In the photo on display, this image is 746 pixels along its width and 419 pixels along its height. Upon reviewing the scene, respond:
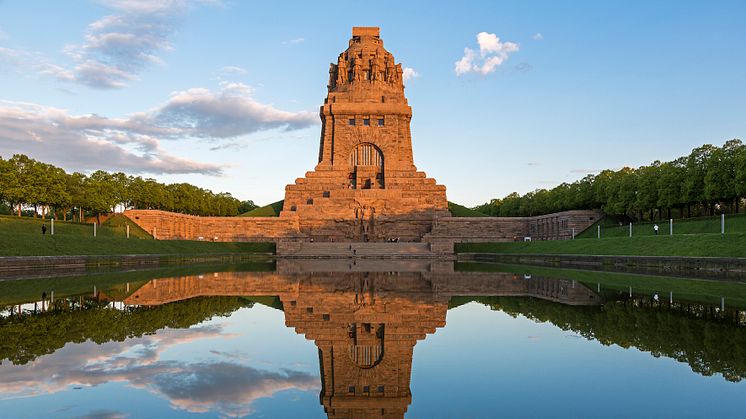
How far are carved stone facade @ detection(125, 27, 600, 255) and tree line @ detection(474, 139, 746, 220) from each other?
3980 mm

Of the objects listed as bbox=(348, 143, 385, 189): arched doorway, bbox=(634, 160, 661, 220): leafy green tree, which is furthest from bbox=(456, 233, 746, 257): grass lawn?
bbox=(348, 143, 385, 189): arched doorway

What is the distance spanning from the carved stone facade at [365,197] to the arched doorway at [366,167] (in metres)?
0.14

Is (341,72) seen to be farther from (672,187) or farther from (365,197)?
(672,187)

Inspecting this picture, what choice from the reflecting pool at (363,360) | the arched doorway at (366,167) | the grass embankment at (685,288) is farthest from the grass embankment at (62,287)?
the arched doorway at (366,167)

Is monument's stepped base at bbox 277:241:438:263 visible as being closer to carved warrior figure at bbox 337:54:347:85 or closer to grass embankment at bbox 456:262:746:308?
grass embankment at bbox 456:262:746:308

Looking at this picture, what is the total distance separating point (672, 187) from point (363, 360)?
5184cm

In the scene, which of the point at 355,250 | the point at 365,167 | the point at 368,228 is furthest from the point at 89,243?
the point at 365,167

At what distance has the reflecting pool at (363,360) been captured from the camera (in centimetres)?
566

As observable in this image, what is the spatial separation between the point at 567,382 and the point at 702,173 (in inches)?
1955

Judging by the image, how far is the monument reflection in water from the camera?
6.20 metres

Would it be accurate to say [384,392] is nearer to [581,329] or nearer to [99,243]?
[581,329]

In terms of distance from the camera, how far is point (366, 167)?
78.1 m

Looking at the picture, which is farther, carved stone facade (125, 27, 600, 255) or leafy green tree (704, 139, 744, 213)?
carved stone facade (125, 27, 600, 255)

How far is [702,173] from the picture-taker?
48.6m
